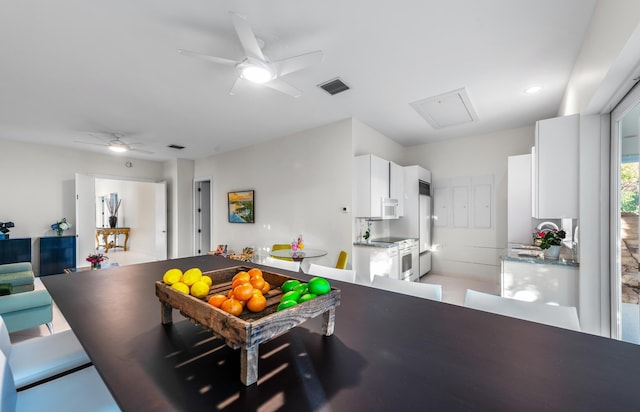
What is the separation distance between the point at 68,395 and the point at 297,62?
2.30 metres

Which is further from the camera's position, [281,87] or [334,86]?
[334,86]

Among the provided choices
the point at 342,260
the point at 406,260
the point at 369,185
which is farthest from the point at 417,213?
the point at 342,260

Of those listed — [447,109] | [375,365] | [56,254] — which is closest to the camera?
[375,365]

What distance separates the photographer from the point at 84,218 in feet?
18.3

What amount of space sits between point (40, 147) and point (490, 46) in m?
7.65

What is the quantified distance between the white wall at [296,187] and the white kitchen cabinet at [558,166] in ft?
7.29

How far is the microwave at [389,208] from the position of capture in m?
4.16

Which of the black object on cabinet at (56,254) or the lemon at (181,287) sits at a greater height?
the lemon at (181,287)

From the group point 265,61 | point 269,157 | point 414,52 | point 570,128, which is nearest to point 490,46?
point 414,52

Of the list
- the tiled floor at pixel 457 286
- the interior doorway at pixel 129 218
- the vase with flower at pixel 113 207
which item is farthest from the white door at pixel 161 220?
the tiled floor at pixel 457 286

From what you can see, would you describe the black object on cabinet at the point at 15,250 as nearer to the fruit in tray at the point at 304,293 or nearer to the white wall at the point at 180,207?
the white wall at the point at 180,207

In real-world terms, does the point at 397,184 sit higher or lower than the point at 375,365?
higher

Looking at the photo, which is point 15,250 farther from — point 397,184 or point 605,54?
point 605,54

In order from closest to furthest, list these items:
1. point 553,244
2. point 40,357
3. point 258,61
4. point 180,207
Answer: point 40,357 < point 258,61 < point 553,244 < point 180,207
